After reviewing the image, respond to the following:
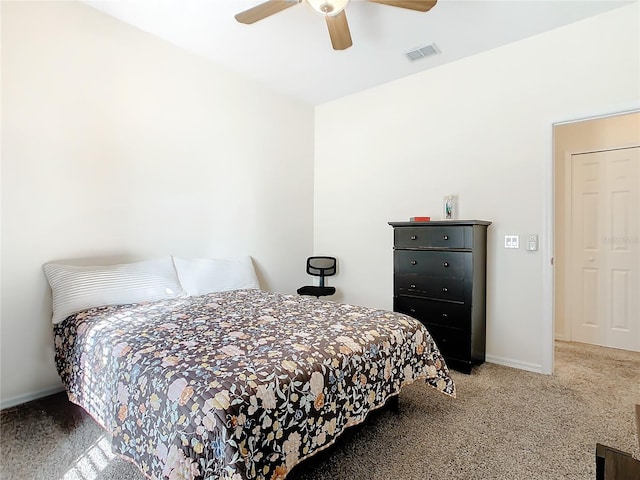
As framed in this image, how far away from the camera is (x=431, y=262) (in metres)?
3.07

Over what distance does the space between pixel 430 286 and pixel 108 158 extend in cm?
286

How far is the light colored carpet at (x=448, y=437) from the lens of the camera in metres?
1.67

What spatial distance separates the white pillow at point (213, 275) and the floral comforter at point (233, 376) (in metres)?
0.58

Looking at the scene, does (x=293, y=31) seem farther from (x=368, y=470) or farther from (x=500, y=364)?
(x=500, y=364)

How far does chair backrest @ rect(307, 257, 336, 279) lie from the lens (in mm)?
4262

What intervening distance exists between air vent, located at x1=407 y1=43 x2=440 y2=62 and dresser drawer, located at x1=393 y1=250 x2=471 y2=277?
1.82m

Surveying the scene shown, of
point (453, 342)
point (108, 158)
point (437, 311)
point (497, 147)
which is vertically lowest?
point (453, 342)

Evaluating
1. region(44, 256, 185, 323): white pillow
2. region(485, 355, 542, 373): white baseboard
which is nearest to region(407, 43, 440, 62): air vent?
region(485, 355, 542, 373): white baseboard

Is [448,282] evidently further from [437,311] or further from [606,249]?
[606,249]

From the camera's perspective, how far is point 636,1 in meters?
2.51

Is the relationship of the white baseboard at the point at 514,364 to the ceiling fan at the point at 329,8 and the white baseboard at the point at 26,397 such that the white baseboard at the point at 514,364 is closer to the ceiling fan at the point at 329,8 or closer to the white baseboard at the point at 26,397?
the ceiling fan at the point at 329,8

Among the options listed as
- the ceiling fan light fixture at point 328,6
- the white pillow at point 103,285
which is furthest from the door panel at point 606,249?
the white pillow at point 103,285

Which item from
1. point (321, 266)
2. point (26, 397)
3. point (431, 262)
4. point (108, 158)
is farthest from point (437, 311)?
Result: point (26, 397)

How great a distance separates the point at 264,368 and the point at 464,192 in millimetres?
2697
